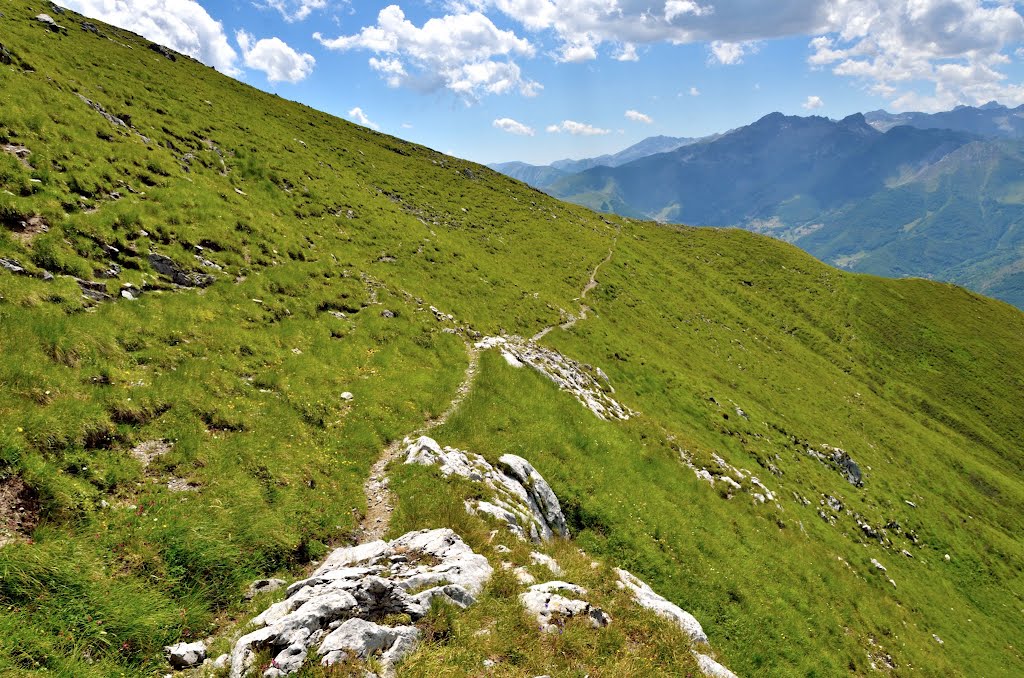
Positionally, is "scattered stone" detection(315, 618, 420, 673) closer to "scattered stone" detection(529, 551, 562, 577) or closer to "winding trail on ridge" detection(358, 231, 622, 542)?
"scattered stone" detection(529, 551, 562, 577)

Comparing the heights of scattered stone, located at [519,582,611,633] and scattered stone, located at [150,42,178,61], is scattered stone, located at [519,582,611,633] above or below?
below

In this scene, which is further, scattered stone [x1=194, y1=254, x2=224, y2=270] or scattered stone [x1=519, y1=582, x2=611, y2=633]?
scattered stone [x1=194, y1=254, x2=224, y2=270]

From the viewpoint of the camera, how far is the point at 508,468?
700 inches

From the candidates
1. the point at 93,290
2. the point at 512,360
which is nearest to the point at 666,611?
the point at 512,360

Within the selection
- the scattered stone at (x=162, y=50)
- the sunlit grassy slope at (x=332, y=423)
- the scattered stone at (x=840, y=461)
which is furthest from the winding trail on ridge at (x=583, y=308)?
the scattered stone at (x=162, y=50)

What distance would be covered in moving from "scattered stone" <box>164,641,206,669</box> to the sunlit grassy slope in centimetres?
20

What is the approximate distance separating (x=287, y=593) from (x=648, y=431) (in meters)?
23.8

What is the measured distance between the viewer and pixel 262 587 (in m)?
10.1

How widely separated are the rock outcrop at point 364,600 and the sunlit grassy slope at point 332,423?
72 centimetres

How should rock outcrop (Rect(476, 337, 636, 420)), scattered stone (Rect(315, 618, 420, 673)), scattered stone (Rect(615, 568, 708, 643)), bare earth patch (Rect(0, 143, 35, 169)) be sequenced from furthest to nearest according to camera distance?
1. rock outcrop (Rect(476, 337, 636, 420))
2. bare earth patch (Rect(0, 143, 35, 169))
3. scattered stone (Rect(615, 568, 708, 643))
4. scattered stone (Rect(315, 618, 420, 673))

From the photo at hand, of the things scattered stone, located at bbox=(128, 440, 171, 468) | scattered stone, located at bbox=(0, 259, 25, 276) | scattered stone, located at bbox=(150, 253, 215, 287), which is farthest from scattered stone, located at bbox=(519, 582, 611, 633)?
scattered stone, located at bbox=(150, 253, 215, 287)

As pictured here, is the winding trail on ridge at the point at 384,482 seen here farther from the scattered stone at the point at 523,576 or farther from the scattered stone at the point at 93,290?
the scattered stone at the point at 93,290

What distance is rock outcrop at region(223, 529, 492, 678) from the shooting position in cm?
759

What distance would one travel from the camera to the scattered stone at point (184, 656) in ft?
24.8
